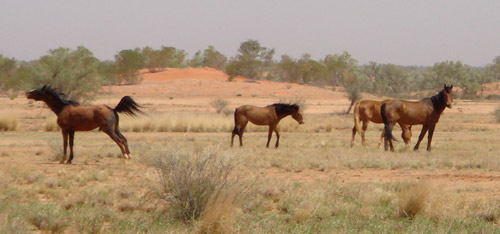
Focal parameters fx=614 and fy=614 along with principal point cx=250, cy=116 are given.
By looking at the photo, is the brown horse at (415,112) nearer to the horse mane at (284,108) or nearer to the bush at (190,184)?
the horse mane at (284,108)

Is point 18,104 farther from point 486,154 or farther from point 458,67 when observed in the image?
point 458,67

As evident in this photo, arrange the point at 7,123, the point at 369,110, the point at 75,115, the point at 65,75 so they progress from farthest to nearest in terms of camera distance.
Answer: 1. the point at 65,75
2. the point at 7,123
3. the point at 369,110
4. the point at 75,115

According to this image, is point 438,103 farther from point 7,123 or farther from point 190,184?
point 7,123

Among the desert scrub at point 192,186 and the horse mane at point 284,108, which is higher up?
the horse mane at point 284,108

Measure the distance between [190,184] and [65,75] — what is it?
1191 inches

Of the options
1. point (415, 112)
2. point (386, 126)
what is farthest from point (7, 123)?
point (415, 112)

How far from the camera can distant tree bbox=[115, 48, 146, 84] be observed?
76.2 metres

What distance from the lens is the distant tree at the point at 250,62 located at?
3361 inches

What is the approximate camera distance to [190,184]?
8.58 m

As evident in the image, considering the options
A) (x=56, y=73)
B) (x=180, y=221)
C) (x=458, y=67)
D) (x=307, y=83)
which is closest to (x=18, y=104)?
(x=56, y=73)

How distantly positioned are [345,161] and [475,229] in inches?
275

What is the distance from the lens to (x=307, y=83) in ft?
297

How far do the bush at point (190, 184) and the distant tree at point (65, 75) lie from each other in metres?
29.0

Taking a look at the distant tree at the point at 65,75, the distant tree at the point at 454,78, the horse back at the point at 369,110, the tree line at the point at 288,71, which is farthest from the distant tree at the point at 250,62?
the horse back at the point at 369,110
